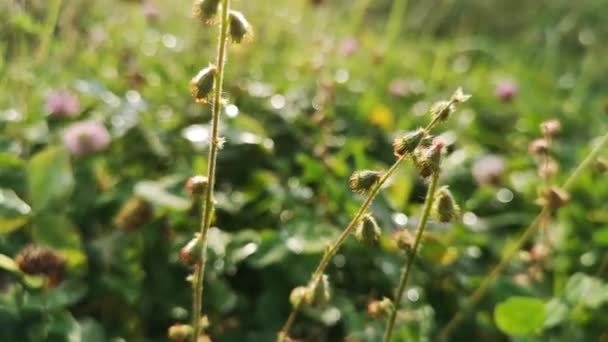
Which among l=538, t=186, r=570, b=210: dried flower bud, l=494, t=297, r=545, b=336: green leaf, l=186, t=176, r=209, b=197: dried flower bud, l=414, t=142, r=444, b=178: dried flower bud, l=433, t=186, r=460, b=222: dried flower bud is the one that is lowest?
l=494, t=297, r=545, b=336: green leaf

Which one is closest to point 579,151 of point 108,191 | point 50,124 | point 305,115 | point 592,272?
point 592,272

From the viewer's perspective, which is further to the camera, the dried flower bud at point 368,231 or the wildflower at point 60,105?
the wildflower at point 60,105

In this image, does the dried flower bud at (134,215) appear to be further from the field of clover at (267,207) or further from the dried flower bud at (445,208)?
the dried flower bud at (445,208)

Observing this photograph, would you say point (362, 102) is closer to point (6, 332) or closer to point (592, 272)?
point (592, 272)

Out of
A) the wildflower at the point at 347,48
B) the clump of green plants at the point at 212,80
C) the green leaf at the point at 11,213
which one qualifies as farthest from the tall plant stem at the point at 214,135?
the wildflower at the point at 347,48

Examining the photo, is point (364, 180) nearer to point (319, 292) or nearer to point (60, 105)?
point (319, 292)

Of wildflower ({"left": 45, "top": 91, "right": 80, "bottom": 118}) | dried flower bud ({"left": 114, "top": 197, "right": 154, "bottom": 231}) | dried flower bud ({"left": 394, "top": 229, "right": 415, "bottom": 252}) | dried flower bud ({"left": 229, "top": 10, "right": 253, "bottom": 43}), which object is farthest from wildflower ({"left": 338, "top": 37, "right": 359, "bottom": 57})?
dried flower bud ({"left": 229, "top": 10, "right": 253, "bottom": 43})

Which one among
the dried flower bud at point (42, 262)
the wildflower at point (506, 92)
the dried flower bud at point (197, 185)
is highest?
the wildflower at point (506, 92)

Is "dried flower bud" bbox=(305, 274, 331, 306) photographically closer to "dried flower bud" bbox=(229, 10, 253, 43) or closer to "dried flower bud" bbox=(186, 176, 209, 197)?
"dried flower bud" bbox=(186, 176, 209, 197)
